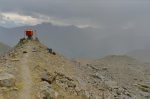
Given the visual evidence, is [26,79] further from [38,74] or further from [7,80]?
[7,80]

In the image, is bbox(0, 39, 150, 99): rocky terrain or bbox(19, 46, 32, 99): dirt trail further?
bbox(0, 39, 150, 99): rocky terrain

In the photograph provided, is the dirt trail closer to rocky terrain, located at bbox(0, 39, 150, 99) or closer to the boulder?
rocky terrain, located at bbox(0, 39, 150, 99)

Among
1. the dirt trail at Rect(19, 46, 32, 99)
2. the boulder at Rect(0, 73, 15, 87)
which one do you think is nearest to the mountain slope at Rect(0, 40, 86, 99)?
the dirt trail at Rect(19, 46, 32, 99)

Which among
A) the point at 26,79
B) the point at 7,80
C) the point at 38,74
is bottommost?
the point at 26,79

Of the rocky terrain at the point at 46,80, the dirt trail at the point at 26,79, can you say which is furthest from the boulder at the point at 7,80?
the dirt trail at the point at 26,79

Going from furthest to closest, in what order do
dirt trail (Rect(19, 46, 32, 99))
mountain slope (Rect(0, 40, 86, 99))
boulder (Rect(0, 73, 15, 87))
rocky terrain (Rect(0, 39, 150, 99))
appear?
rocky terrain (Rect(0, 39, 150, 99)), boulder (Rect(0, 73, 15, 87)), mountain slope (Rect(0, 40, 86, 99)), dirt trail (Rect(19, 46, 32, 99))

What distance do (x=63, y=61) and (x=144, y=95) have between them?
21.0 meters

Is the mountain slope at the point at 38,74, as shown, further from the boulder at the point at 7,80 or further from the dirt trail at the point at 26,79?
the boulder at the point at 7,80

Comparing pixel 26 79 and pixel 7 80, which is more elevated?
pixel 7 80

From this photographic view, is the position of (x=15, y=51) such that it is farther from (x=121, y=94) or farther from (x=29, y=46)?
(x=121, y=94)

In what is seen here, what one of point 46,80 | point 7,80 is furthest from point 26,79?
point 7,80

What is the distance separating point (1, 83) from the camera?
195ft

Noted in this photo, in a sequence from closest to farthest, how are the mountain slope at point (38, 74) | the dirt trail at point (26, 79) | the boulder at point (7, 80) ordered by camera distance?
the dirt trail at point (26, 79), the mountain slope at point (38, 74), the boulder at point (7, 80)

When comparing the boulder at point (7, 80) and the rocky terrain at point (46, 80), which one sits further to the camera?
the rocky terrain at point (46, 80)
